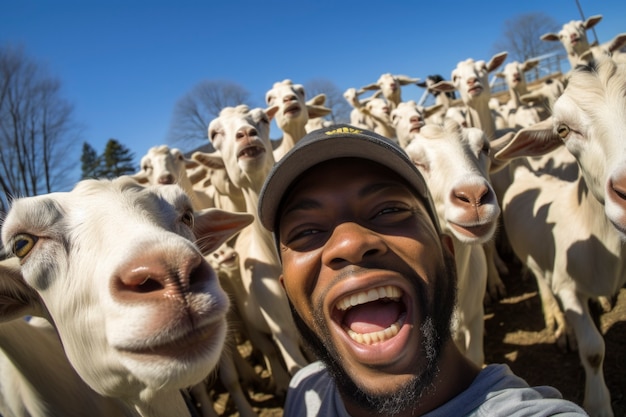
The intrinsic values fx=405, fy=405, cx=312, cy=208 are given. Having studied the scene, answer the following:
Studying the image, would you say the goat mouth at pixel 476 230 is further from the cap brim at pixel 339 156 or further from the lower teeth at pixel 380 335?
the lower teeth at pixel 380 335

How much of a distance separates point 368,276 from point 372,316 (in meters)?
0.28

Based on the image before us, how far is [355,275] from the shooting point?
1757 mm

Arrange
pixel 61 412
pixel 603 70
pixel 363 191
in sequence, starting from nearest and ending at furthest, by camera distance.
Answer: pixel 363 191 → pixel 61 412 → pixel 603 70

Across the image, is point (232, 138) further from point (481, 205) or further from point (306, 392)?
point (306, 392)

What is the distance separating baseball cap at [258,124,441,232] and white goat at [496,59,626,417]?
4.96ft

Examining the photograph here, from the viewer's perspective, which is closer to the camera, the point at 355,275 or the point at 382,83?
the point at 355,275

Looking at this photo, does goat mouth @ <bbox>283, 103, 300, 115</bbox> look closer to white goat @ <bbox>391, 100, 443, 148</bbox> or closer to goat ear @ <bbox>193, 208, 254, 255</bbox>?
white goat @ <bbox>391, 100, 443, 148</bbox>

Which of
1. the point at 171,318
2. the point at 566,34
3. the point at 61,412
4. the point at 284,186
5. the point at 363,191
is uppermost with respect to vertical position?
the point at 566,34

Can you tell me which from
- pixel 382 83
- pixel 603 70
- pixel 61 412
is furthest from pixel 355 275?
pixel 382 83

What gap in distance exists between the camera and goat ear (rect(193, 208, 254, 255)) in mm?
3215

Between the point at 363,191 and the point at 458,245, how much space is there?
2450mm

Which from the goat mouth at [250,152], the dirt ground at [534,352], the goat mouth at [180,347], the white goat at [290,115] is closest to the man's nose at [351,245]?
the goat mouth at [180,347]

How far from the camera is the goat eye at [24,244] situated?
83.0 inches

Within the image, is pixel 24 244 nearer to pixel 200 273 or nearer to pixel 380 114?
pixel 200 273
